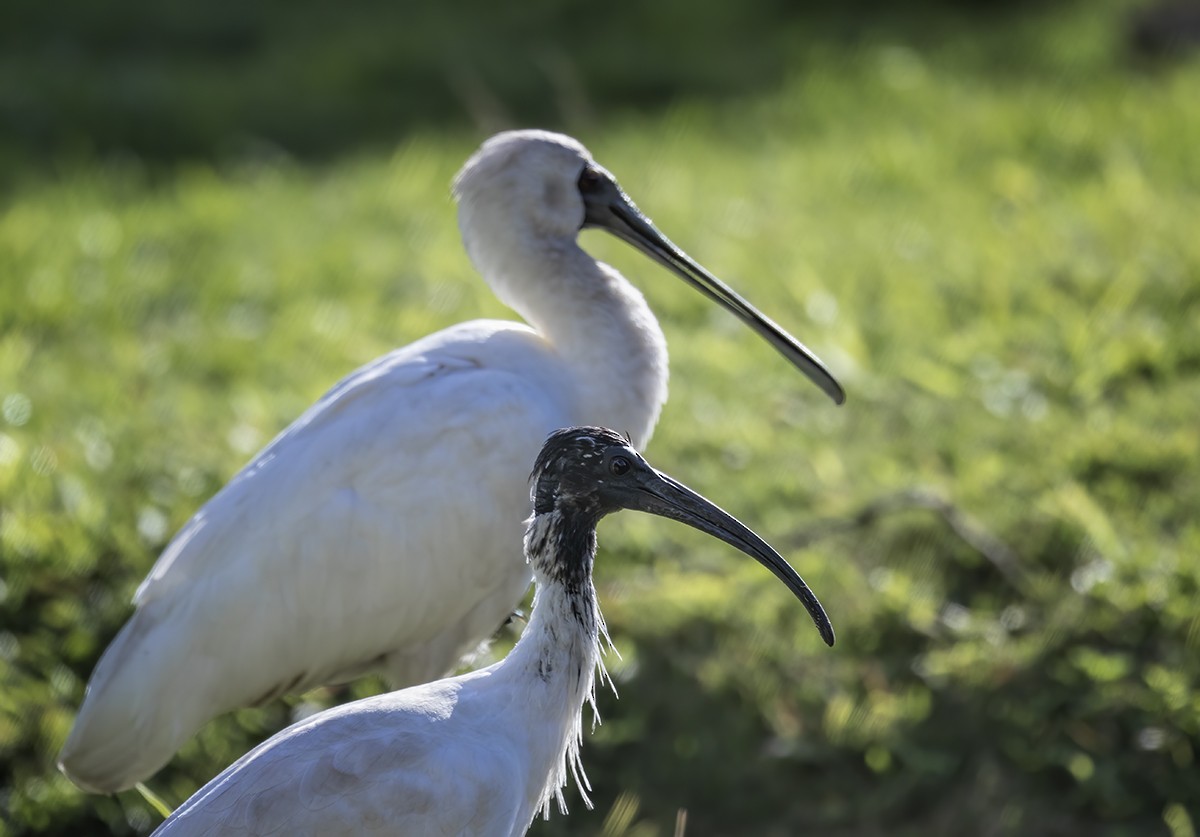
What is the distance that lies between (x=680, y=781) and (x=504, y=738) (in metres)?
1.56

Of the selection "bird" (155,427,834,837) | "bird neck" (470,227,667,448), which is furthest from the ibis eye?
"bird" (155,427,834,837)

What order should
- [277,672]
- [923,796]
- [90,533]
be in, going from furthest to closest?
[90,533]
[923,796]
[277,672]

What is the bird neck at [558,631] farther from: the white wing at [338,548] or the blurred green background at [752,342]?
the blurred green background at [752,342]

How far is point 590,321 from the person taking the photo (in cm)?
429

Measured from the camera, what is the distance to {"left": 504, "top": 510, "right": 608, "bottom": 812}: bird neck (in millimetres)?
3318

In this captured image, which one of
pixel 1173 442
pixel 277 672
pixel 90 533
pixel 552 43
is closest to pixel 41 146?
pixel 552 43

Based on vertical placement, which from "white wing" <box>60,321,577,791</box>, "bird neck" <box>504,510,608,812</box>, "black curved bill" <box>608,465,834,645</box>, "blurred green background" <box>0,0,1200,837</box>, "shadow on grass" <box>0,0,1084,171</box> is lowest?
"shadow on grass" <box>0,0,1084,171</box>

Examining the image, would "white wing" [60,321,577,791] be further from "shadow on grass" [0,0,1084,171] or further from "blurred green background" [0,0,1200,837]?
"shadow on grass" [0,0,1084,171]

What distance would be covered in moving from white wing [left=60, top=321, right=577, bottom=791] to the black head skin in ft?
2.65

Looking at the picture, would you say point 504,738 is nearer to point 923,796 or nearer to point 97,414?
point 923,796

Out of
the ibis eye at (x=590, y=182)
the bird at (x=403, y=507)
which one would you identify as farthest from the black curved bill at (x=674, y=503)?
the ibis eye at (x=590, y=182)

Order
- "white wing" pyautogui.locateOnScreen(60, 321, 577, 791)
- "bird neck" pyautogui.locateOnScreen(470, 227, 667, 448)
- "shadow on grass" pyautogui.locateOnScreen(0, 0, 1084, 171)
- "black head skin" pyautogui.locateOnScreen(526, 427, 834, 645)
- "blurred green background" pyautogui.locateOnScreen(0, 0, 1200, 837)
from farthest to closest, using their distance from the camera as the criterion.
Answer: "shadow on grass" pyautogui.locateOnScreen(0, 0, 1084, 171), "blurred green background" pyautogui.locateOnScreen(0, 0, 1200, 837), "bird neck" pyautogui.locateOnScreen(470, 227, 667, 448), "white wing" pyautogui.locateOnScreen(60, 321, 577, 791), "black head skin" pyautogui.locateOnScreen(526, 427, 834, 645)

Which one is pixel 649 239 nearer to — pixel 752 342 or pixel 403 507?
pixel 403 507

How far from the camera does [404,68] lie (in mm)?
10141
